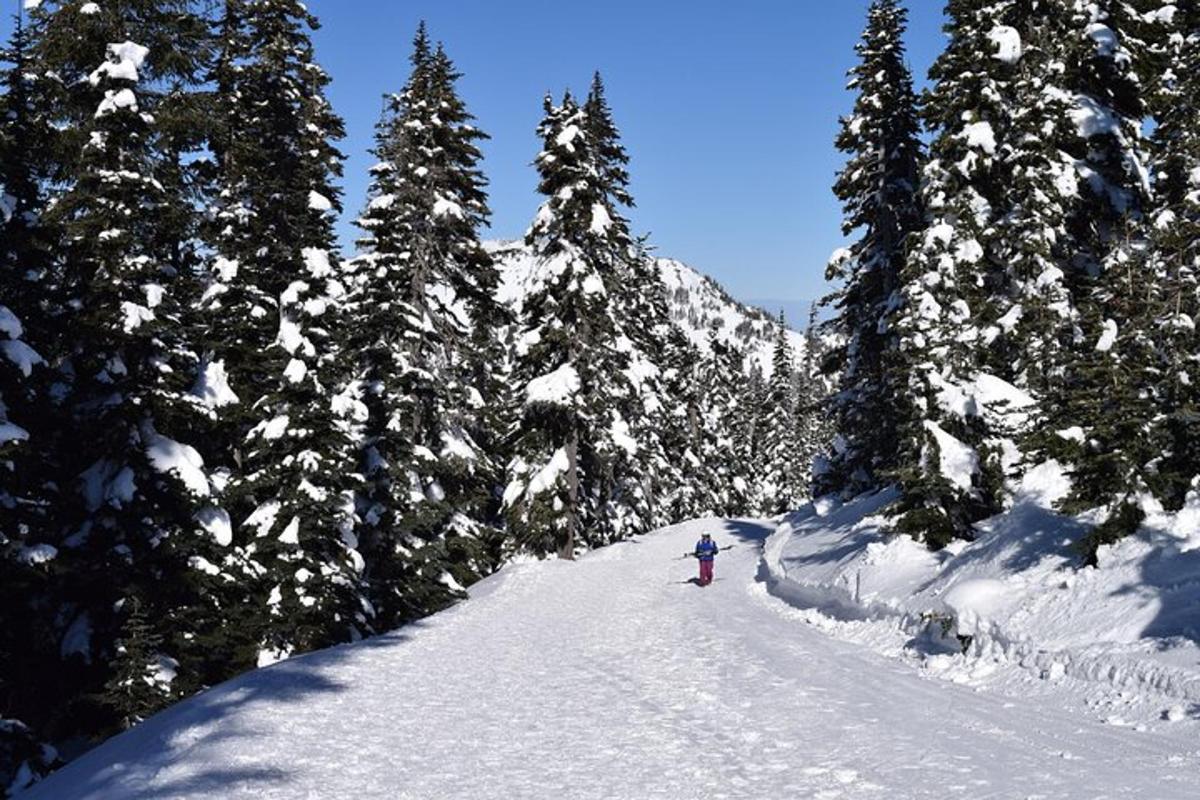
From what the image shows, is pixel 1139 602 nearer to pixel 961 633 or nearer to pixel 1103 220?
pixel 961 633

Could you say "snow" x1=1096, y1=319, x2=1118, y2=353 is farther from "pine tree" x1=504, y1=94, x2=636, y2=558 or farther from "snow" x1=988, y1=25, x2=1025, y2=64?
"pine tree" x1=504, y1=94, x2=636, y2=558

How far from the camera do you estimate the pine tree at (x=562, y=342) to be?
96.9 ft

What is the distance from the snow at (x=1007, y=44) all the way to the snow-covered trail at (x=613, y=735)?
18.1 meters

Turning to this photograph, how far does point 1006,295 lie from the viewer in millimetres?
22125

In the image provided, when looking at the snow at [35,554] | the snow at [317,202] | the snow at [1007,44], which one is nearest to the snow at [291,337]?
the snow at [317,202]

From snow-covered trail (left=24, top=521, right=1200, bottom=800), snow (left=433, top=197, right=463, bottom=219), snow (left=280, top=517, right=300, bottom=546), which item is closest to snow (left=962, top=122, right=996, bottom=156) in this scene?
snow (left=433, top=197, right=463, bottom=219)

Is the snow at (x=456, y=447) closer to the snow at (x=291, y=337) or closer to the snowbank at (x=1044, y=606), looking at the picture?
the snow at (x=291, y=337)

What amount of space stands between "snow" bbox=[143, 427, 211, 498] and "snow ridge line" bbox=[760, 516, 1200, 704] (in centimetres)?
1240

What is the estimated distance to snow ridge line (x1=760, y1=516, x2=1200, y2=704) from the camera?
909 centimetres

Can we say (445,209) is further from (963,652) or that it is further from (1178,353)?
(1178,353)

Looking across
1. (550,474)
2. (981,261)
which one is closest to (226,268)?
(550,474)

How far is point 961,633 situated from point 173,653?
1376 cm

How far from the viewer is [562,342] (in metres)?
30.2

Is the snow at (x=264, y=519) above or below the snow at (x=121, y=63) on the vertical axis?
below
